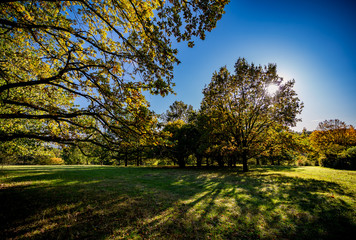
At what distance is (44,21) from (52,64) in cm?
238

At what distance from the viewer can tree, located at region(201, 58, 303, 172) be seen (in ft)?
48.9

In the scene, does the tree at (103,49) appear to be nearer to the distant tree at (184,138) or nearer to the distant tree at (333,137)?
the distant tree at (184,138)

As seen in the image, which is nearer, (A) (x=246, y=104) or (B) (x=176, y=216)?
(B) (x=176, y=216)

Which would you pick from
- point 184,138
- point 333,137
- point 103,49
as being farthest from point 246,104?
point 333,137

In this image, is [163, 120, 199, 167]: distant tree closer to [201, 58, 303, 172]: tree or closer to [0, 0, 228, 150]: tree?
[201, 58, 303, 172]: tree

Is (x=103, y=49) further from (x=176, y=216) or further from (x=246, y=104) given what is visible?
(x=246, y=104)

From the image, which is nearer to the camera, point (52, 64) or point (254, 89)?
point (52, 64)

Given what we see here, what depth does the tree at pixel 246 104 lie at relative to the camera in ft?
48.9

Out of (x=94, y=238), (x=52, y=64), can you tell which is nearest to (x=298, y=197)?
(x=94, y=238)

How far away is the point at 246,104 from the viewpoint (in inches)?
636

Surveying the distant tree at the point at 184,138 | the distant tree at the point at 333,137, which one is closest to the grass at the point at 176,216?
the distant tree at the point at 184,138

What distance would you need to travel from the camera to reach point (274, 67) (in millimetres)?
14922

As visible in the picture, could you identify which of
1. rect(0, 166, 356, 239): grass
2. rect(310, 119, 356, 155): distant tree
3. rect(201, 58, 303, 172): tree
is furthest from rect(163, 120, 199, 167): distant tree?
rect(310, 119, 356, 155): distant tree

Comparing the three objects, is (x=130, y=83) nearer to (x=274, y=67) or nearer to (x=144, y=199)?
(x=144, y=199)
